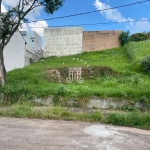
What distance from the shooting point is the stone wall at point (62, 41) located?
68.5 feet

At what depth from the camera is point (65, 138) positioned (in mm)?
4484

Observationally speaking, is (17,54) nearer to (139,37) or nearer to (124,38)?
(124,38)

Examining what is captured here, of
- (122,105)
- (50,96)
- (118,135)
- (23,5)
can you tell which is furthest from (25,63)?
(118,135)

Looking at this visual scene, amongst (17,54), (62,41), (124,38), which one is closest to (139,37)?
(124,38)

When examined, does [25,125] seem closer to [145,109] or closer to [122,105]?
[122,105]

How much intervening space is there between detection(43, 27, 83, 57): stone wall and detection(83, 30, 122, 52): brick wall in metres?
0.75

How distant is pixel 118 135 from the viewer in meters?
4.99

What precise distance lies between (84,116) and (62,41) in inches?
599

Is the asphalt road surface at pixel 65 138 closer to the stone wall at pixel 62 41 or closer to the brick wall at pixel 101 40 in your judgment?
the brick wall at pixel 101 40

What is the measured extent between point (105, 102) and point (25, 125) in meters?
3.23

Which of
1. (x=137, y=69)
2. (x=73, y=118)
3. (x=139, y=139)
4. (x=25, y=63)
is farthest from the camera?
(x=25, y=63)

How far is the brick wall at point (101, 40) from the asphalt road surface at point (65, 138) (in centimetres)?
1562

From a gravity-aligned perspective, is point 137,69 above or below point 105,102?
above

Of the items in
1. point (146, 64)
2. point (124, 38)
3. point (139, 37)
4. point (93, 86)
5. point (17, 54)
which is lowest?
point (93, 86)
